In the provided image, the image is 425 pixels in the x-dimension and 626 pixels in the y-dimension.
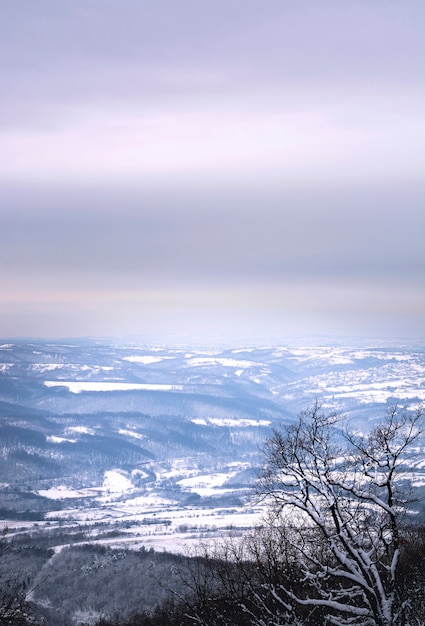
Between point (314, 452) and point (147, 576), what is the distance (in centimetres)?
6395

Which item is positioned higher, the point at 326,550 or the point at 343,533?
the point at 343,533

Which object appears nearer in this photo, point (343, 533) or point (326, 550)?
point (343, 533)

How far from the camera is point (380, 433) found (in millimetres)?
17859

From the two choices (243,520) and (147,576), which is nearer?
(147,576)

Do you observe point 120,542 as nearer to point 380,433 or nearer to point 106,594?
point 106,594

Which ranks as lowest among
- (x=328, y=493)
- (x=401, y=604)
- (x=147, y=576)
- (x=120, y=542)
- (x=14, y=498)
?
(x=14, y=498)

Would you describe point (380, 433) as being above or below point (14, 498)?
above

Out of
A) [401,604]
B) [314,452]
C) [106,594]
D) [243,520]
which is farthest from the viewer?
[243,520]

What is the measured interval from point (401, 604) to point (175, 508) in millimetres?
157374

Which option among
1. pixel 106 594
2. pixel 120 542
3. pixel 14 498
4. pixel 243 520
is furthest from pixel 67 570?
pixel 14 498

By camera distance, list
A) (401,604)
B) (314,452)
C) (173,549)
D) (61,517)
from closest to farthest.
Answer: (401,604), (314,452), (173,549), (61,517)

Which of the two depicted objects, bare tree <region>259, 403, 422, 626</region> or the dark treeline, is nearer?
bare tree <region>259, 403, 422, 626</region>

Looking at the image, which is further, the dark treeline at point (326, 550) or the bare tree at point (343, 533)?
the dark treeline at point (326, 550)

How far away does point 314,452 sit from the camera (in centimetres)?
1769
